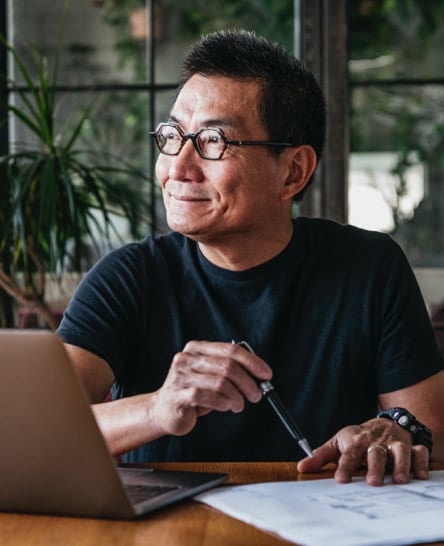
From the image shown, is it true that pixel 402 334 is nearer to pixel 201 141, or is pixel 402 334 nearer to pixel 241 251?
pixel 241 251

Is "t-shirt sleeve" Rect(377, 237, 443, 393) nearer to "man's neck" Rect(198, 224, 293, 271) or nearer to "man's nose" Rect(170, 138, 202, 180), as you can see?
"man's neck" Rect(198, 224, 293, 271)

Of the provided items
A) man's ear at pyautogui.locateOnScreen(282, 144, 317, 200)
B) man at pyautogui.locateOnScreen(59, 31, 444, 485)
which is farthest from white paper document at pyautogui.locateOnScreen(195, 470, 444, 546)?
man's ear at pyautogui.locateOnScreen(282, 144, 317, 200)

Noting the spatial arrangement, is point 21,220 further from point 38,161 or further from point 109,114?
point 109,114

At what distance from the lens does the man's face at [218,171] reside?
6.17 ft

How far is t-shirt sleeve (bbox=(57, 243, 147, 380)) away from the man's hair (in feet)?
1.25

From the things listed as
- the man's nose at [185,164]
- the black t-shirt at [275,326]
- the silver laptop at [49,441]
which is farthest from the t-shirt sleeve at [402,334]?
the silver laptop at [49,441]

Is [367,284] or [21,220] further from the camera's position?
[21,220]

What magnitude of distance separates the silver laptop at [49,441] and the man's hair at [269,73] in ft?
3.29

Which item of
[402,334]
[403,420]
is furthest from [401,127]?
[403,420]

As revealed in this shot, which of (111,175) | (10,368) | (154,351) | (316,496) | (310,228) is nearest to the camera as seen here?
(10,368)

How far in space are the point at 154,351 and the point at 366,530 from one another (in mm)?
885

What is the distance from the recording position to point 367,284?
78.3 inches

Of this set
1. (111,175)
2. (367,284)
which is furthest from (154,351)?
(111,175)

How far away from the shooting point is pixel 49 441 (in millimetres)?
1128
